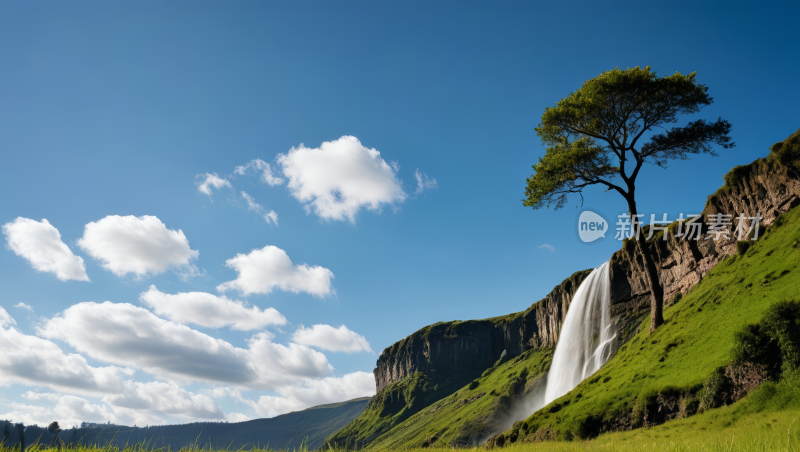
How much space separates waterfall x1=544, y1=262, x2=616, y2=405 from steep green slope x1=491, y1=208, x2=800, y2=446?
699 inches

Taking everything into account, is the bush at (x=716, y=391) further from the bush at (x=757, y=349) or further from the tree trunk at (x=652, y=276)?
the tree trunk at (x=652, y=276)

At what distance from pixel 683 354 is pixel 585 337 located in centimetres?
3625

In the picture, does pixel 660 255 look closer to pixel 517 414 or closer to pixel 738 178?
pixel 738 178

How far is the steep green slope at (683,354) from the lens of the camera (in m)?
28.9

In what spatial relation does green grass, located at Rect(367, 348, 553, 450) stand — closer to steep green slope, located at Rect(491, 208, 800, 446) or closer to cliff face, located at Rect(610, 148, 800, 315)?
cliff face, located at Rect(610, 148, 800, 315)

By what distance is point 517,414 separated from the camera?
111188 mm

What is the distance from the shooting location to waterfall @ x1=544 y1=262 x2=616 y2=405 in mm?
62031

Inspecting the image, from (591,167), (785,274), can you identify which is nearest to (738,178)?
(785,274)

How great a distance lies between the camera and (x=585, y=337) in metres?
67.8

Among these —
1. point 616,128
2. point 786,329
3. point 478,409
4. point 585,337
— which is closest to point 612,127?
point 616,128

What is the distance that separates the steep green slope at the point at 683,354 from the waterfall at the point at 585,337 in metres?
17.8

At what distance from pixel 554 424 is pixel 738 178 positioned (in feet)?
128

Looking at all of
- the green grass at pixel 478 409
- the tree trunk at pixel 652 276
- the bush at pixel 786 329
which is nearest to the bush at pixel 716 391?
the bush at pixel 786 329

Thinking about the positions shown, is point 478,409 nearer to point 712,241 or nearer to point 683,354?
point 712,241
